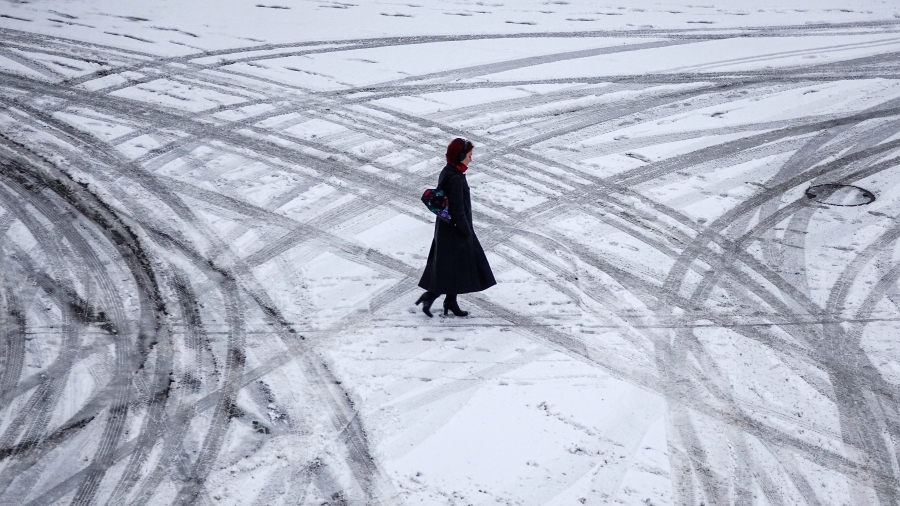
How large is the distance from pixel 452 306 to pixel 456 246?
0.69m

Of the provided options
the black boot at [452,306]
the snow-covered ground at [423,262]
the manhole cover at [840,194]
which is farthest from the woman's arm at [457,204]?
the manhole cover at [840,194]

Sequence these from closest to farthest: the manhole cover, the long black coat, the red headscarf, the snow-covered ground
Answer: the snow-covered ground
the red headscarf
the long black coat
the manhole cover

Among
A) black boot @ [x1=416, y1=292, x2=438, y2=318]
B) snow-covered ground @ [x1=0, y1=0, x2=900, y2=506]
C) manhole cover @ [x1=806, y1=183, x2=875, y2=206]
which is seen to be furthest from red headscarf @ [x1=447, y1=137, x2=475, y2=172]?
manhole cover @ [x1=806, y1=183, x2=875, y2=206]

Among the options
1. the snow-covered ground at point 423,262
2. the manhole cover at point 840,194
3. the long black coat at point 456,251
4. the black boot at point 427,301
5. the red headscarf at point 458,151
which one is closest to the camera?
the snow-covered ground at point 423,262

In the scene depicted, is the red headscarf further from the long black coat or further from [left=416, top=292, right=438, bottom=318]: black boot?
[left=416, top=292, right=438, bottom=318]: black boot

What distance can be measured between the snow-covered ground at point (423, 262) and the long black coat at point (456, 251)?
1.51 feet

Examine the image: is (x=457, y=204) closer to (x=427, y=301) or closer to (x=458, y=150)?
(x=458, y=150)

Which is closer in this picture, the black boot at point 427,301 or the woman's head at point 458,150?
the woman's head at point 458,150

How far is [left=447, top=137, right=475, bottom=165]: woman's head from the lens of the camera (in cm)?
610

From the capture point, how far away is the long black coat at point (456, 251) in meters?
6.22

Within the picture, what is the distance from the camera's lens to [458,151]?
241 inches

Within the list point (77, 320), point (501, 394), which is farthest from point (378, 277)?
point (77, 320)

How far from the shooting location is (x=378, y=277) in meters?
7.41

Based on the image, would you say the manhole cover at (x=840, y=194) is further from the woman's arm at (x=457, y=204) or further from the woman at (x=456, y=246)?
the woman's arm at (x=457, y=204)
